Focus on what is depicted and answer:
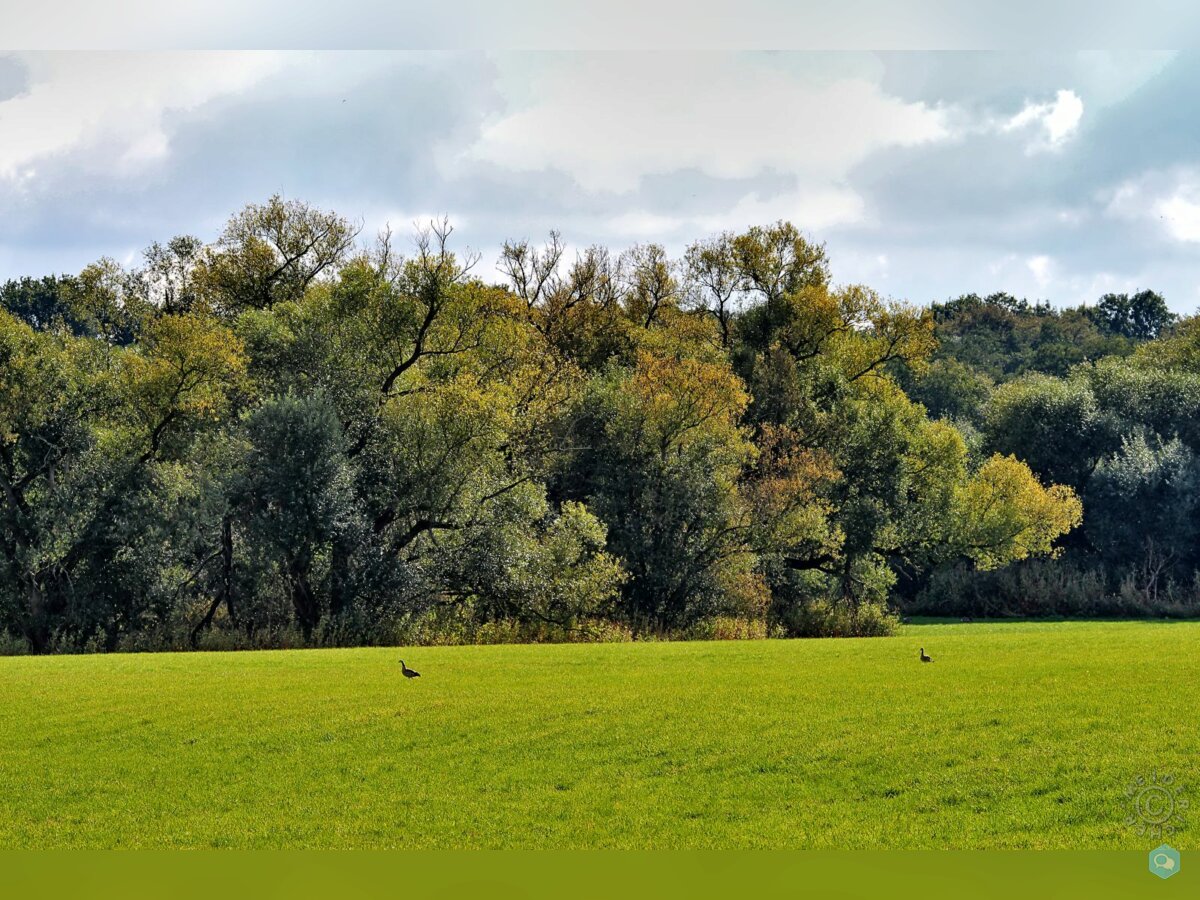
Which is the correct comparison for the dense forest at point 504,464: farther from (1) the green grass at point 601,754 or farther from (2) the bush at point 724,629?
(1) the green grass at point 601,754

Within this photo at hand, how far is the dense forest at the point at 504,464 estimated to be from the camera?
38469 millimetres

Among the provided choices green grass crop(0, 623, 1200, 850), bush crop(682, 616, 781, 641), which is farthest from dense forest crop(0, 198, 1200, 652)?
green grass crop(0, 623, 1200, 850)

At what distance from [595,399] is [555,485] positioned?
13.3 feet

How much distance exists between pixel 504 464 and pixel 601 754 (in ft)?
87.3

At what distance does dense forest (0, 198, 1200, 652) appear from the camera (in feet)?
126

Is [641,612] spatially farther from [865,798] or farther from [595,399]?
[865,798]

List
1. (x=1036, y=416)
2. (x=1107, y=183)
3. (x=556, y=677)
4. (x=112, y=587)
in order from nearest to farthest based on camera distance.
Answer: (x=556, y=677) → (x=1107, y=183) → (x=112, y=587) → (x=1036, y=416)

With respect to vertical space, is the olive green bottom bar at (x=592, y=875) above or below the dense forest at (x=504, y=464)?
below

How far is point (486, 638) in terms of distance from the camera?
129 ft

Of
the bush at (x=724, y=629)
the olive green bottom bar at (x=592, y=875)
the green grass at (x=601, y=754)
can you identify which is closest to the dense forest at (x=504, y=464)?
the bush at (x=724, y=629)

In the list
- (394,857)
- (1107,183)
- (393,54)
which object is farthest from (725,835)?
(1107,183)

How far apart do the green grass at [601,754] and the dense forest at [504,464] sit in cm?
1370

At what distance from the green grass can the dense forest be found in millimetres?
13698

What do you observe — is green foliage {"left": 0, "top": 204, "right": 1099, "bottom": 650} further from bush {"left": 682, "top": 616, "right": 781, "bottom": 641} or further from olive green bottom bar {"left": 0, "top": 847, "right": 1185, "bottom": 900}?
olive green bottom bar {"left": 0, "top": 847, "right": 1185, "bottom": 900}
